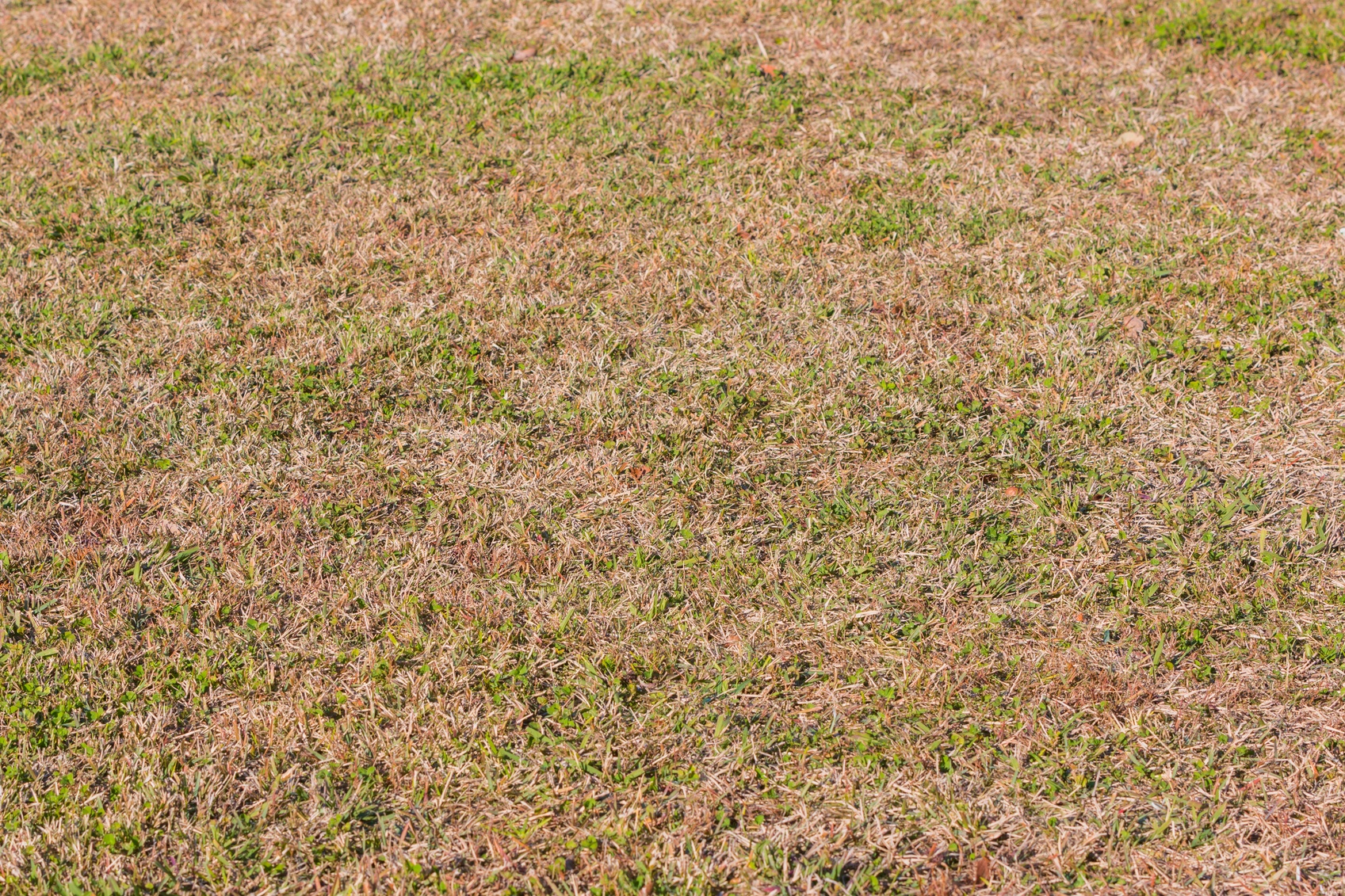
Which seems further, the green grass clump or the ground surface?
the green grass clump

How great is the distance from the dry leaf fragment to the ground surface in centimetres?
14

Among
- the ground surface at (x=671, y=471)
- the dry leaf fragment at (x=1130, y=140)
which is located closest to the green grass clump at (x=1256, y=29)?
the ground surface at (x=671, y=471)

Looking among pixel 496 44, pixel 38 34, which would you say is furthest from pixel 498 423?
pixel 38 34

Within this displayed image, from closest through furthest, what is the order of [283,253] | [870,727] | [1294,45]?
[870,727] < [283,253] < [1294,45]

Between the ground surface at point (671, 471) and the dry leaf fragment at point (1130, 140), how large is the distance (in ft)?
0.47

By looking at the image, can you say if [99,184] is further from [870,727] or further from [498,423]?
[870,727]

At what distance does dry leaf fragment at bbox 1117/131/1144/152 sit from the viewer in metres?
5.47

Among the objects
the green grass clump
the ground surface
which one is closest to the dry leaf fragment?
the ground surface

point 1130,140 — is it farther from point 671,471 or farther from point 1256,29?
point 671,471

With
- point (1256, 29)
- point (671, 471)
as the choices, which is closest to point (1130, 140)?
point (1256, 29)

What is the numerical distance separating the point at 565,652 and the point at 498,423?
41.8 inches

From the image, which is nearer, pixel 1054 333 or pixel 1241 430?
pixel 1241 430

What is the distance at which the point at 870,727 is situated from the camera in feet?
9.95

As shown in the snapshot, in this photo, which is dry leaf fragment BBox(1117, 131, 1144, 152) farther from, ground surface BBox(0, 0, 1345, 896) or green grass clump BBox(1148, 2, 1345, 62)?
green grass clump BBox(1148, 2, 1345, 62)
